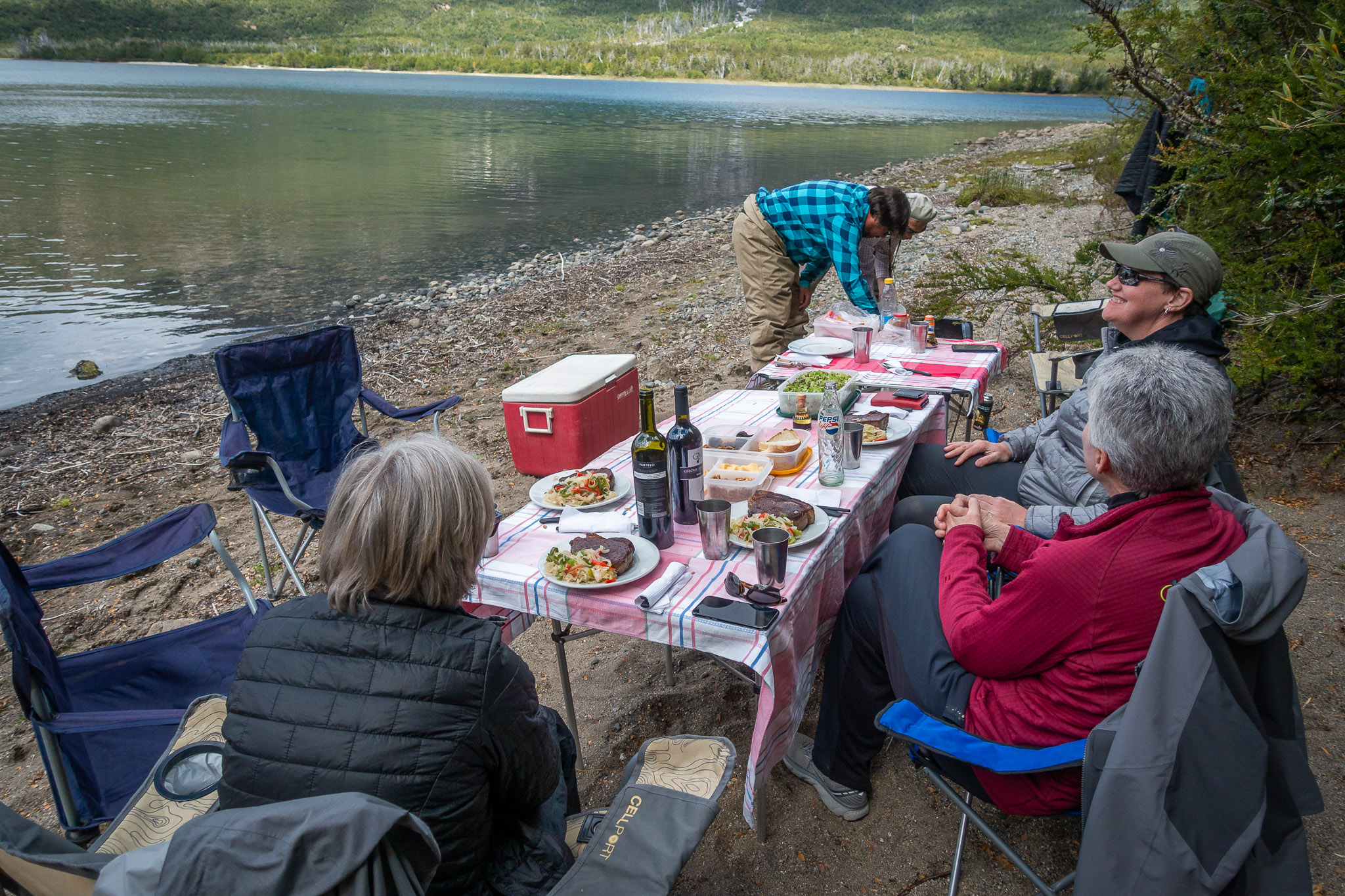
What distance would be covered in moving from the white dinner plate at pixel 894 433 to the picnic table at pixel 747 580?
141mm

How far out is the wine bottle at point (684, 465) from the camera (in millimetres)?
2252

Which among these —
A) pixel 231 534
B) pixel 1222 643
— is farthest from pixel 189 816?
pixel 231 534

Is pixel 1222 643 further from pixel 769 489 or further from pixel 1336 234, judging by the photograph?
pixel 1336 234

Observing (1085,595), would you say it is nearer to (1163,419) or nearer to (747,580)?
(1163,419)

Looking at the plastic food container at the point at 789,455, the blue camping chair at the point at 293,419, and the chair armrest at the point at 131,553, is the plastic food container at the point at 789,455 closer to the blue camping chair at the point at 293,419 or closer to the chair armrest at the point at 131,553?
the blue camping chair at the point at 293,419

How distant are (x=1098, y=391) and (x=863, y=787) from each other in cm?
139

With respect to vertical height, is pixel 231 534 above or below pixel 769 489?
below

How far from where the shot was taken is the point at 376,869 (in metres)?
1.00

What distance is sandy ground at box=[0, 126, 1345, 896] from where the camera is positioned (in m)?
2.30

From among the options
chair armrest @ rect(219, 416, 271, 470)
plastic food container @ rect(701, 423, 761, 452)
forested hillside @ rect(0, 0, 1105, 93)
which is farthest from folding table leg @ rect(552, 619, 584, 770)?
forested hillside @ rect(0, 0, 1105, 93)

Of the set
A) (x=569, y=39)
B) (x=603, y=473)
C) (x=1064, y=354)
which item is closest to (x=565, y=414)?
(x=603, y=473)

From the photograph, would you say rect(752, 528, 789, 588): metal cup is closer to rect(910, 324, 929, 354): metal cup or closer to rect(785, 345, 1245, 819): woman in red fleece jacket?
rect(785, 345, 1245, 819): woman in red fleece jacket

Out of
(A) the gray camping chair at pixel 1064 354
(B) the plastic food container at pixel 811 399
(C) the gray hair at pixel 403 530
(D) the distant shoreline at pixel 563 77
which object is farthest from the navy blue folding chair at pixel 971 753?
(D) the distant shoreline at pixel 563 77

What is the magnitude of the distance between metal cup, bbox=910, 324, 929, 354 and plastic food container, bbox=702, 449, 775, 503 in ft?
6.39
